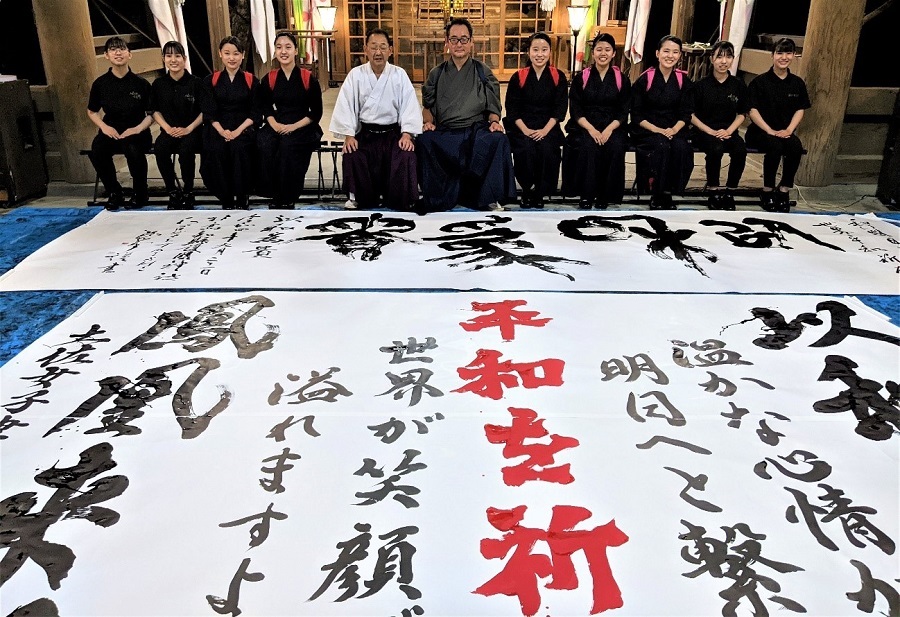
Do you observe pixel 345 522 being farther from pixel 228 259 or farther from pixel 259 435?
pixel 228 259

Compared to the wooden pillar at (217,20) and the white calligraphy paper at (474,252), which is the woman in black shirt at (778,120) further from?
the wooden pillar at (217,20)

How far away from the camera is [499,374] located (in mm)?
2725

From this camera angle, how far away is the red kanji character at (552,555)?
173 cm

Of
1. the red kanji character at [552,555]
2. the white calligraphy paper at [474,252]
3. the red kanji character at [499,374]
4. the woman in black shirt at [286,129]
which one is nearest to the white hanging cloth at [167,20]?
the woman in black shirt at [286,129]

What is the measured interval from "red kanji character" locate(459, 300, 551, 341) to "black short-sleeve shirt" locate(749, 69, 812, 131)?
9.59 ft

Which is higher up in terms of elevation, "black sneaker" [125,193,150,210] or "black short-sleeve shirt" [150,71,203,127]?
"black short-sleeve shirt" [150,71,203,127]

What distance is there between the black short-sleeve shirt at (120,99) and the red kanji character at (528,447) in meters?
3.89

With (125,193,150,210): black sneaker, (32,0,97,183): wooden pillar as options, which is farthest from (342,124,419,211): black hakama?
(32,0,97,183): wooden pillar

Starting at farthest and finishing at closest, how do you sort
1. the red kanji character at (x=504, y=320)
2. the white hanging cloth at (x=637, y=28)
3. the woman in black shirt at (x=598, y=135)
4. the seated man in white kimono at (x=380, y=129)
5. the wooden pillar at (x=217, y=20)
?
the white hanging cloth at (x=637, y=28) < the wooden pillar at (x=217, y=20) < the woman in black shirt at (x=598, y=135) < the seated man in white kimono at (x=380, y=129) < the red kanji character at (x=504, y=320)

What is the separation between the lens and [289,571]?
1792 millimetres

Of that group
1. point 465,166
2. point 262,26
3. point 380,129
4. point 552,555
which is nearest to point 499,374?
point 552,555

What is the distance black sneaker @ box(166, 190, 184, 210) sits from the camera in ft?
16.4

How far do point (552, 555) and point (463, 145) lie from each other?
11.8ft

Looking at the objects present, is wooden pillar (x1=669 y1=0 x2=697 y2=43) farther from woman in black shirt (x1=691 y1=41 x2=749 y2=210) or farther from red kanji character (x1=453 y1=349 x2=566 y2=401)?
red kanji character (x1=453 y1=349 x2=566 y2=401)
